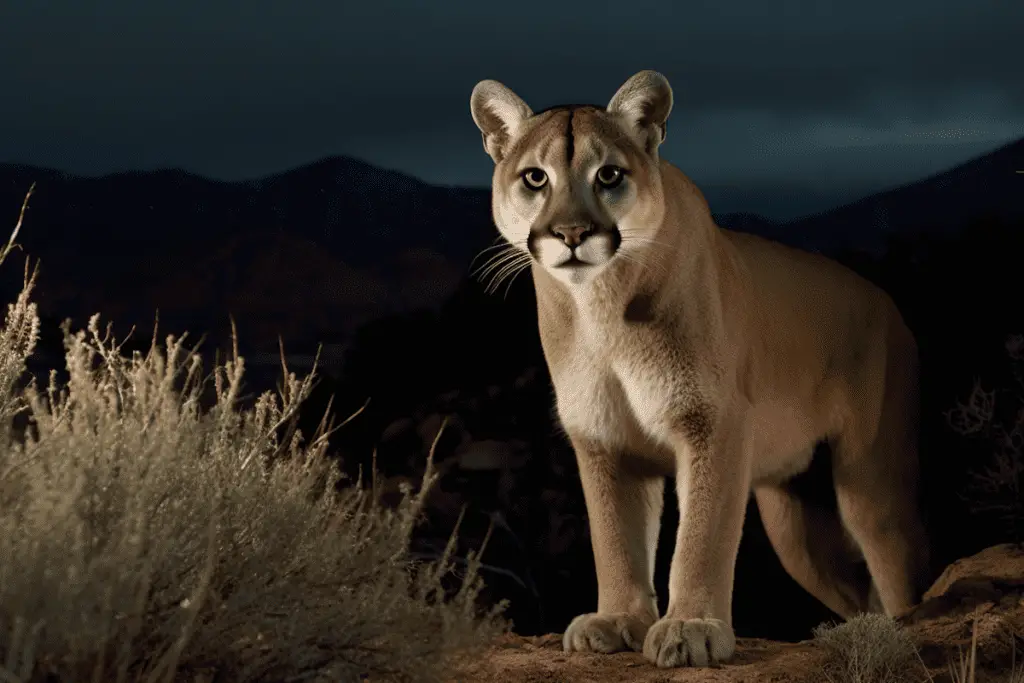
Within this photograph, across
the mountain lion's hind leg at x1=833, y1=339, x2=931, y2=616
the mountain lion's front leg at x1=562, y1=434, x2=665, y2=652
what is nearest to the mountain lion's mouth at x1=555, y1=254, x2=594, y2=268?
the mountain lion's front leg at x1=562, y1=434, x2=665, y2=652

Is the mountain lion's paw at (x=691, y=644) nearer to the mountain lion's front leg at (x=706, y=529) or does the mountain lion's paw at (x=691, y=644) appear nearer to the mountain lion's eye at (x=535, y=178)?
the mountain lion's front leg at (x=706, y=529)

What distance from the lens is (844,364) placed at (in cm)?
607

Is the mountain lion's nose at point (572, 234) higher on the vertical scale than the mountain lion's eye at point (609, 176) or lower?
lower

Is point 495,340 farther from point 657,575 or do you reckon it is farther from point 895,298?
point 895,298

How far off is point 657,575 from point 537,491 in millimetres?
958

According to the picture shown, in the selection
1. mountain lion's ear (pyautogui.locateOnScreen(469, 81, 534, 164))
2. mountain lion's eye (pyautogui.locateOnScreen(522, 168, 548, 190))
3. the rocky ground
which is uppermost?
mountain lion's ear (pyautogui.locateOnScreen(469, 81, 534, 164))

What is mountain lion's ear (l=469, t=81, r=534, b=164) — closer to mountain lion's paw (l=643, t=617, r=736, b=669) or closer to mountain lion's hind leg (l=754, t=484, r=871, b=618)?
mountain lion's paw (l=643, t=617, r=736, b=669)

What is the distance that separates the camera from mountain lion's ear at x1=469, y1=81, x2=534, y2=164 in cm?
527

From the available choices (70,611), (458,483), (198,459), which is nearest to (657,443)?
(198,459)

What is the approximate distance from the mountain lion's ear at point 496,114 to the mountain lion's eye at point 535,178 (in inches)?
14.6

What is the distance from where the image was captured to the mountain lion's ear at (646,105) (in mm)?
5090

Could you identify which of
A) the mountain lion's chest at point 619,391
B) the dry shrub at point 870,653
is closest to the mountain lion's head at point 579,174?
the mountain lion's chest at point 619,391

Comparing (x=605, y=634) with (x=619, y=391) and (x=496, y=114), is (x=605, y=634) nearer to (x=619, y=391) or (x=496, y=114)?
(x=619, y=391)

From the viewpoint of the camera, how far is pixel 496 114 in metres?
5.36
